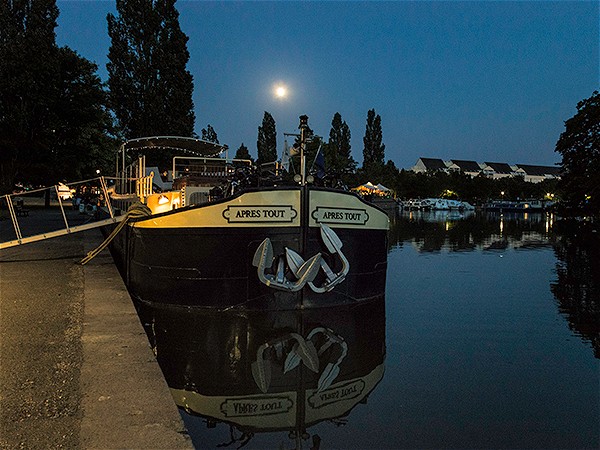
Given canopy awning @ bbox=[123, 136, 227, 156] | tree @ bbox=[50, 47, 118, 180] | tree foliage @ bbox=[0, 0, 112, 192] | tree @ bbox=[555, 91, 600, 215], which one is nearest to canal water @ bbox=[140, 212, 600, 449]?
canopy awning @ bbox=[123, 136, 227, 156]

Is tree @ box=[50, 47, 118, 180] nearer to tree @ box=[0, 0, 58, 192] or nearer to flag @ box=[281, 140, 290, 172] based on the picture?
tree @ box=[0, 0, 58, 192]

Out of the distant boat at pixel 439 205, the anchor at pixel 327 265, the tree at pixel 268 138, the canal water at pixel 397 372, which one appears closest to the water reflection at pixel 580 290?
the canal water at pixel 397 372

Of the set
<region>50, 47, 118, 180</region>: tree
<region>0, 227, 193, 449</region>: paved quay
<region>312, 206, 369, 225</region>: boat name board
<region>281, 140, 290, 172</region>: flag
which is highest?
<region>50, 47, 118, 180</region>: tree

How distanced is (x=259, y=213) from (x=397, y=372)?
10.6ft

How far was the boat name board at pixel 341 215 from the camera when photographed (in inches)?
321

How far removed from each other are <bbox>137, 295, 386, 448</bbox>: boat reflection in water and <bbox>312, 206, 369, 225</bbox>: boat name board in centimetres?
143

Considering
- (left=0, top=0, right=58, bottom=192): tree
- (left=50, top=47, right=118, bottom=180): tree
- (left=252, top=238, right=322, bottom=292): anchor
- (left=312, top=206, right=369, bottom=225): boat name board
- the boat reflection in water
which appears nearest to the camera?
the boat reflection in water

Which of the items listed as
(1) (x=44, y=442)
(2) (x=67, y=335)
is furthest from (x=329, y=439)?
(2) (x=67, y=335)

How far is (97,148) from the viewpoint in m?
40.0

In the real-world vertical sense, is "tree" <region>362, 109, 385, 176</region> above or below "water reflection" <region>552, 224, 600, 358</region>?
above

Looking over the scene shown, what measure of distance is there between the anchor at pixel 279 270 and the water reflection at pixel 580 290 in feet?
12.4

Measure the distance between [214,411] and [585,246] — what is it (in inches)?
818

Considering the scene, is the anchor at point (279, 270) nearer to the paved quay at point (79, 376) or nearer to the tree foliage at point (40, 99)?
the paved quay at point (79, 376)

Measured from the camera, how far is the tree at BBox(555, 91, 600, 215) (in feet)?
119
